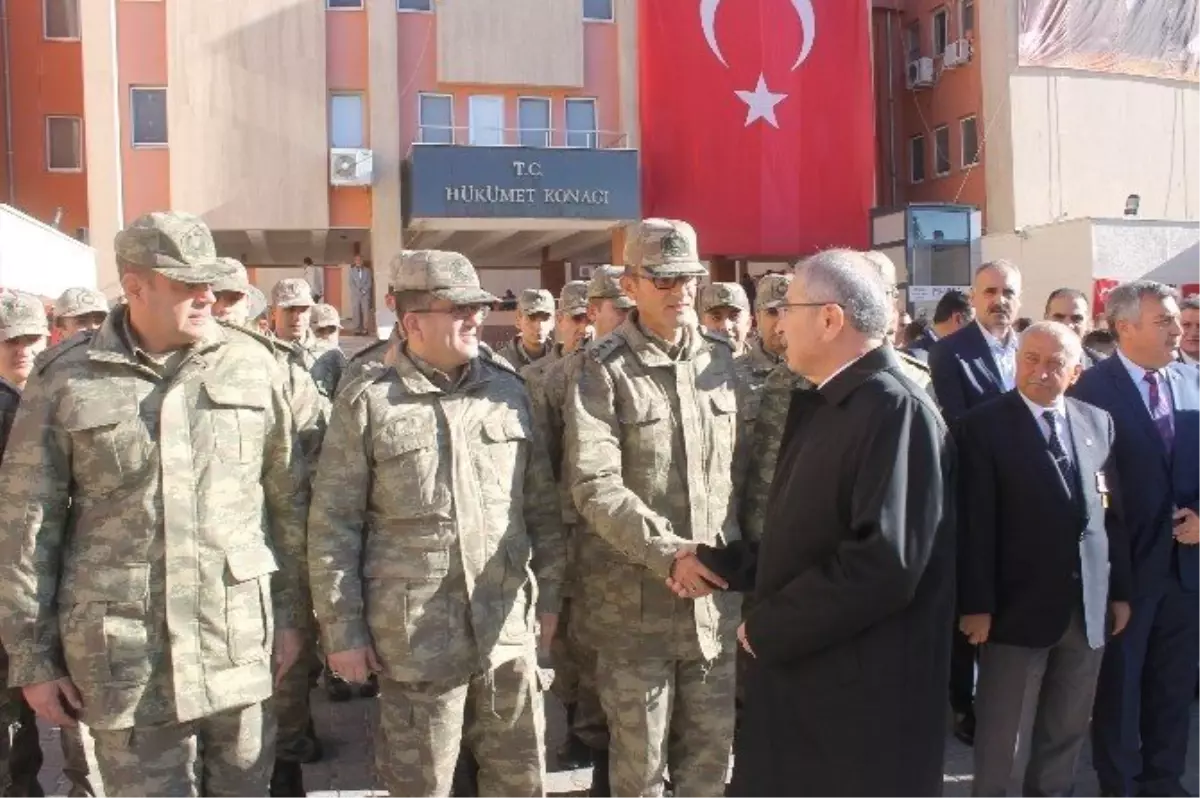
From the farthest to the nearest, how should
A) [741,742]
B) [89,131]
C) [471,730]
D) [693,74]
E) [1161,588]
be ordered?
1. [693,74]
2. [89,131]
3. [1161,588]
4. [471,730]
5. [741,742]

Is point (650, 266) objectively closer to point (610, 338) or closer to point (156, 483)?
point (610, 338)

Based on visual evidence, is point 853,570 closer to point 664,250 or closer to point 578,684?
point 664,250

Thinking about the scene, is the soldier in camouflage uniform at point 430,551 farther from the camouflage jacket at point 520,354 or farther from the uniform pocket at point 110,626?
the camouflage jacket at point 520,354

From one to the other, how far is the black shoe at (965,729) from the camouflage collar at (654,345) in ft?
8.69

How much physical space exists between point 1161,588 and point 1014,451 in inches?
45.7

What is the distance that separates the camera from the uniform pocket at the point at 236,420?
3.37 m

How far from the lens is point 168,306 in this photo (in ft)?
10.9

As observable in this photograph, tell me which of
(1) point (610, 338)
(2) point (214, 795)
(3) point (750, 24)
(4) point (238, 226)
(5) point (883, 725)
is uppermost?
(3) point (750, 24)

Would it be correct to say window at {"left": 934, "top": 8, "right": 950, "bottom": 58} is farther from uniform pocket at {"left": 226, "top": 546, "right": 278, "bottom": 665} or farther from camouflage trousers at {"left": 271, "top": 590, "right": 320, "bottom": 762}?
uniform pocket at {"left": 226, "top": 546, "right": 278, "bottom": 665}

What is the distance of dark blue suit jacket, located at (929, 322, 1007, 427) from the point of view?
5277 millimetres

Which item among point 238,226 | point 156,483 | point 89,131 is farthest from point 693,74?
point 156,483

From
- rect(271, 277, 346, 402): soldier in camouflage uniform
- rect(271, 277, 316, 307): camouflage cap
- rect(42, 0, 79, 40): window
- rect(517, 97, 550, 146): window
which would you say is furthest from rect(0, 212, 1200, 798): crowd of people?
rect(42, 0, 79, 40): window

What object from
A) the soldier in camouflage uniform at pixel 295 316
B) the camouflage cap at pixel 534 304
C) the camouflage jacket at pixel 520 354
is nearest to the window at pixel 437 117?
the camouflage jacket at pixel 520 354

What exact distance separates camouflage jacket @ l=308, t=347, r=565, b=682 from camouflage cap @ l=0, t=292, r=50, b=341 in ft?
6.10
